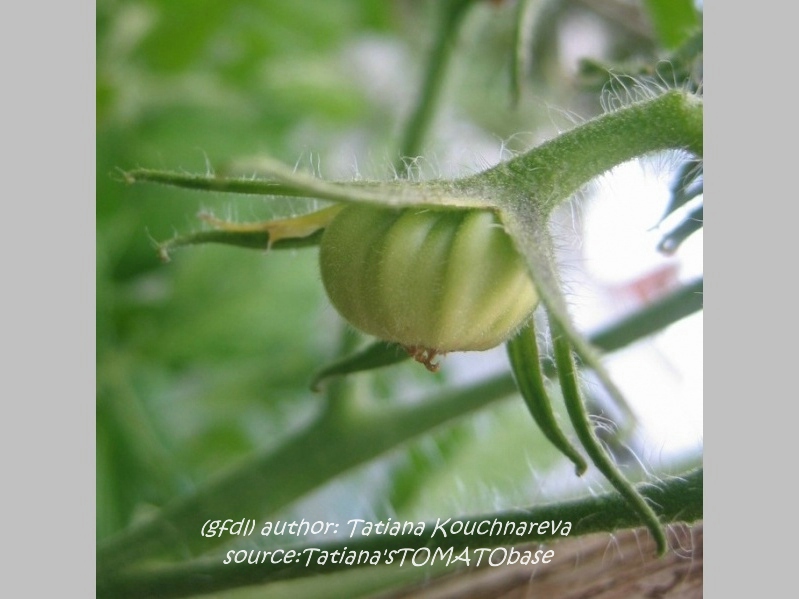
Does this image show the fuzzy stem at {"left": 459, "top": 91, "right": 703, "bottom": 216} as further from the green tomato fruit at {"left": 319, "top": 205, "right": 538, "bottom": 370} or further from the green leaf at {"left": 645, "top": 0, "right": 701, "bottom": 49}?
the green leaf at {"left": 645, "top": 0, "right": 701, "bottom": 49}

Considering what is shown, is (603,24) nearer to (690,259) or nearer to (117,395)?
(690,259)

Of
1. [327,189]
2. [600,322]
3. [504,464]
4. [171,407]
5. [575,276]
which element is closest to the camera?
[327,189]

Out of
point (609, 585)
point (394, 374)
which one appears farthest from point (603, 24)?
point (609, 585)

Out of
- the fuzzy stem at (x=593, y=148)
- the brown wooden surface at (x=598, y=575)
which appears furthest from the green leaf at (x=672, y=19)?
the brown wooden surface at (x=598, y=575)

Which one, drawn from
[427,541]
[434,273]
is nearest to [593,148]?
[434,273]

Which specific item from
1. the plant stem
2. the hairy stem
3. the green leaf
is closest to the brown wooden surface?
the hairy stem

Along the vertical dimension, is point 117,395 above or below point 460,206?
below

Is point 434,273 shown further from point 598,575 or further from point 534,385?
point 598,575
